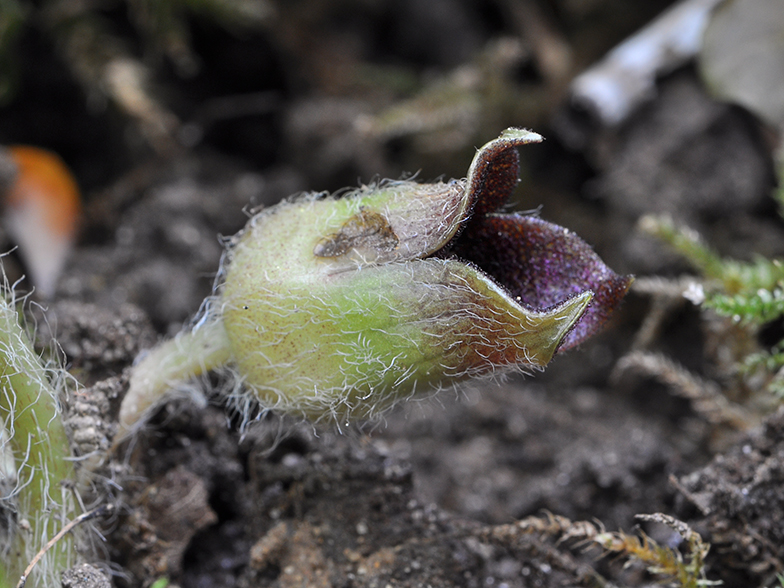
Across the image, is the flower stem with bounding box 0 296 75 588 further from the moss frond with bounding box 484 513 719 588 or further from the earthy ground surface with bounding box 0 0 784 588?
the moss frond with bounding box 484 513 719 588

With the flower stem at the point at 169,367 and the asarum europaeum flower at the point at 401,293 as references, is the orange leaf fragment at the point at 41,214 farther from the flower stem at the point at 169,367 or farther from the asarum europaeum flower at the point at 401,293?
the asarum europaeum flower at the point at 401,293

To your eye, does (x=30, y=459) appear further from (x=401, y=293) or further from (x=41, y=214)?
(x=41, y=214)

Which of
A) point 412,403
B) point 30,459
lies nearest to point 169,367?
point 30,459

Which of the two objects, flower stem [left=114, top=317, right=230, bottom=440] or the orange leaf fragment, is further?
the orange leaf fragment

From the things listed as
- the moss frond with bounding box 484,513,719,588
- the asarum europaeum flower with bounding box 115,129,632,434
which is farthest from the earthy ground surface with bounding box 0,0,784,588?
the asarum europaeum flower with bounding box 115,129,632,434

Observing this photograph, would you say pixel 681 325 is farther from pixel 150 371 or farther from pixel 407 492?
pixel 150 371

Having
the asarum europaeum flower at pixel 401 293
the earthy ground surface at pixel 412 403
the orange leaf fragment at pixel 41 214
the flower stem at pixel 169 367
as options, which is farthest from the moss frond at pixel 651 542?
the orange leaf fragment at pixel 41 214

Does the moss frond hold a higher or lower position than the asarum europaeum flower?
lower
